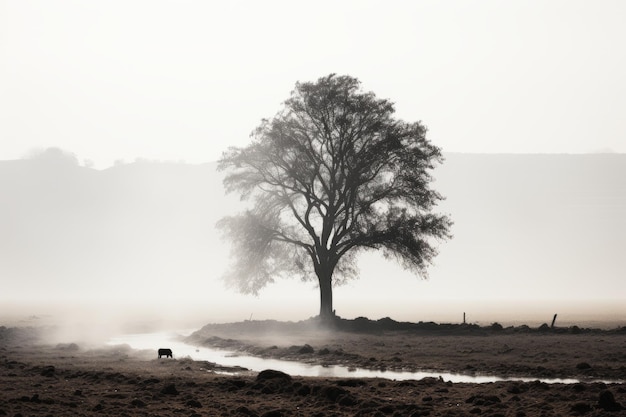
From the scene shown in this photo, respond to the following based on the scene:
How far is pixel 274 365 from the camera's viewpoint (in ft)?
114

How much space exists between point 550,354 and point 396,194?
24.0 meters

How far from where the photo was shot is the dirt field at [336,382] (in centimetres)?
2138

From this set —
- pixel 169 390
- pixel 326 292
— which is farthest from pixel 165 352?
pixel 326 292

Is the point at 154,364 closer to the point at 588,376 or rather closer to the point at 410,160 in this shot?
the point at 588,376

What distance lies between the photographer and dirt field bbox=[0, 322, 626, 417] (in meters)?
21.4

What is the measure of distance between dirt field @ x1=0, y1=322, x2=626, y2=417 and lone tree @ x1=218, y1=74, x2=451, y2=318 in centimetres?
1183

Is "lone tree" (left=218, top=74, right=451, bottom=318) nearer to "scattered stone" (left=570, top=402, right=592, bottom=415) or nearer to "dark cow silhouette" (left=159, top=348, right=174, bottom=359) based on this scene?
"dark cow silhouette" (left=159, top=348, right=174, bottom=359)

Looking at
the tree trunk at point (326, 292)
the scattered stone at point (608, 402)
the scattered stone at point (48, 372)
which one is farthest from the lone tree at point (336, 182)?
the scattered stone at point (608, 402)

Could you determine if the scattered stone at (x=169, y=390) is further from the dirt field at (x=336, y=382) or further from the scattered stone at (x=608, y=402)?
the scattered stone at (x=608, y=402)

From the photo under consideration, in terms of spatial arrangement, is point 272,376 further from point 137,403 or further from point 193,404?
point 137,403

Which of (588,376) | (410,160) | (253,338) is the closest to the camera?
→ (588,376)

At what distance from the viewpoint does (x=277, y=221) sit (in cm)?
5775

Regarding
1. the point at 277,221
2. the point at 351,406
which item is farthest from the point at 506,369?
the point at 277,221

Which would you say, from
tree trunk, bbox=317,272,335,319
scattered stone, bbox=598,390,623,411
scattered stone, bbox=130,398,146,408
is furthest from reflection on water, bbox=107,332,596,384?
tree trunk, bbox=317,272,335,319
